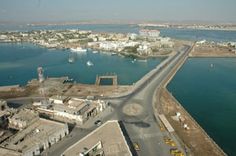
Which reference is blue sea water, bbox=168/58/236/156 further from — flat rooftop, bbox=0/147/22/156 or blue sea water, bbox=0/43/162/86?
flat rooftop, bbox=0/147/22/156

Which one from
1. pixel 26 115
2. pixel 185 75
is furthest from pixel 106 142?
pixel 185 75

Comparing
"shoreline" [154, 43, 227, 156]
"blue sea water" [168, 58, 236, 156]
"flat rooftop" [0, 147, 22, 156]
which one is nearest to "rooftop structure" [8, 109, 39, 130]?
"flat rooftop" [0, 147, 22, 156]

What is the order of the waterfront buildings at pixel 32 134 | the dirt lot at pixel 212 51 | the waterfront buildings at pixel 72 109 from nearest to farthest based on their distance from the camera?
1. the waterfront buildings at pixel 32 134
2. the waterfront buildings at pixel 72 109
3. the dirt lot at pixel 212 51

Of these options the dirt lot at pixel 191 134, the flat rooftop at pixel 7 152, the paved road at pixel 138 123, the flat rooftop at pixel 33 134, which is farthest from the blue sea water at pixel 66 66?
the flat rooftop at pixel 7 152

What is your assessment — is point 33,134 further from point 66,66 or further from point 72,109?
point 66,66

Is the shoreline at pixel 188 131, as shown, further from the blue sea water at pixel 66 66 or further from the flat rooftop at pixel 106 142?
the blue sea water at pixel 66 66

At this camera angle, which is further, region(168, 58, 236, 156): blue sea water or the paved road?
region(168, 58, 236, 156): blue sea water
